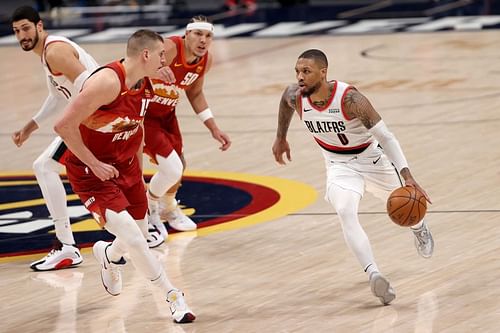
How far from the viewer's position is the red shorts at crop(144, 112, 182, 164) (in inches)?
377

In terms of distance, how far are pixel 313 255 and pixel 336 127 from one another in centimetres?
136

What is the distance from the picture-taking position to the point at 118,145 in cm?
775

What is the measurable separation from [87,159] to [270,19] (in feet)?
56.1

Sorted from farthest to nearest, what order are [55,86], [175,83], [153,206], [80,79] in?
[153,206] < [175,83] < [55,86] < [80,79]

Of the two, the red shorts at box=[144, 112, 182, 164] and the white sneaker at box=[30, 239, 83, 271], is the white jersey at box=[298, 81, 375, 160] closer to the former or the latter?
the red shorts at box=[144, 112, 182, 164]

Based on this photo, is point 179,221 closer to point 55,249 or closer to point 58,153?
point 55,249

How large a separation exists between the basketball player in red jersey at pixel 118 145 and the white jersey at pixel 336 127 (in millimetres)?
1035

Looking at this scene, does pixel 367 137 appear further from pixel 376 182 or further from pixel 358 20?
pixel 358 20

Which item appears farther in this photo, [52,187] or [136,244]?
[52,187]

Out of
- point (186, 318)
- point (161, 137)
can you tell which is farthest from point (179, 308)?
point (161, 137)

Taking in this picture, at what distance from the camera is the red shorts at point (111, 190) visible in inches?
300

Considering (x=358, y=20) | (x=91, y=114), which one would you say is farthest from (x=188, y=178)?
(x=358, y=20)

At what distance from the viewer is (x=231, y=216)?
10.3 meters

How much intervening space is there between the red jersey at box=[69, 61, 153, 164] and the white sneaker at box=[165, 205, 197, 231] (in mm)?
2155
